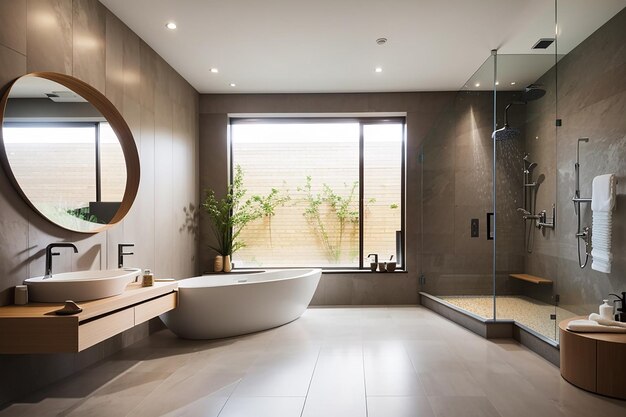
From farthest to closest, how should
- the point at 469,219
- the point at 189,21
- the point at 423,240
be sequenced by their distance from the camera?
the point at 423,240
the point at 469,219
the point at 189,21

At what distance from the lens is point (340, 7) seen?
9.92 feet

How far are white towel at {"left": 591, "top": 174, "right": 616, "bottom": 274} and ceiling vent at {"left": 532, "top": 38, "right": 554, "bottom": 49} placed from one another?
4.56 feet

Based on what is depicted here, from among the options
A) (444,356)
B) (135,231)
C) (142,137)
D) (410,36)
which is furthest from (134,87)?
(444,356)

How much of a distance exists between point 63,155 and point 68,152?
63 mm

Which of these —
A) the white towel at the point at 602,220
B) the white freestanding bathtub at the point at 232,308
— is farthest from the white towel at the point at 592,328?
the white freestanding bathtub at the point at 232,308

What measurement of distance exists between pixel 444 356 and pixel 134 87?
12.3 feet

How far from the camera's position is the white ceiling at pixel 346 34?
3031mm

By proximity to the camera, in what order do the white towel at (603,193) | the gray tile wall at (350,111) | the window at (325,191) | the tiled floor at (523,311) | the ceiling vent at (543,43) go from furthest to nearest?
the window at (325,191) → the gray tile wall at (350,111) → the ceiling vent at (543,43) → the tiled floor at (523,311) → the white towel at (603,193)

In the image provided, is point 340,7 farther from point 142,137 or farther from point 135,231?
point 135,231

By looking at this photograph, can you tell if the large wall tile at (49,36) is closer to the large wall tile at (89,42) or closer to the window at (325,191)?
the large wall tile at (89,42)

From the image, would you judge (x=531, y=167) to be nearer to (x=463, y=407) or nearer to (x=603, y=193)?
(x=603, y=193)

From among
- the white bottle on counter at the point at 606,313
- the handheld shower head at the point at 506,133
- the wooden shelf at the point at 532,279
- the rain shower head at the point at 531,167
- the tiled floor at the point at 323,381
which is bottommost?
the tiled floor at the point at 323,381

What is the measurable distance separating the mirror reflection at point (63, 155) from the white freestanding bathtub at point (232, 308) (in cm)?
106

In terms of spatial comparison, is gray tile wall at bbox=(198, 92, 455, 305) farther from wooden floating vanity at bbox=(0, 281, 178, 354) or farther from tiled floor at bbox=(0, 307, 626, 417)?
wooden floating vanity at bbox=(0, 281, 178, 354)
